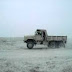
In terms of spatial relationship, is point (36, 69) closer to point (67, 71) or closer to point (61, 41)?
point (67, 71)

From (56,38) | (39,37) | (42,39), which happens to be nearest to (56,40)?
(56,38)

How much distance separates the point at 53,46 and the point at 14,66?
17153 millimetres

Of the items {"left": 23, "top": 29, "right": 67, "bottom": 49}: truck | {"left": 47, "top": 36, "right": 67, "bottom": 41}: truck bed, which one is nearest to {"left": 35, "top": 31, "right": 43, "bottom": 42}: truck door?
{"left": 23, "top": 29, "right": 67, "bottom": 49}: truck

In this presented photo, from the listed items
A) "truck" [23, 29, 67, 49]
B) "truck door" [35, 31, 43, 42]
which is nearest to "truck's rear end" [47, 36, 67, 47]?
"truck" [23, 29, 67, 49]

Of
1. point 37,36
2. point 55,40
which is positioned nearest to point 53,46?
point 55,40

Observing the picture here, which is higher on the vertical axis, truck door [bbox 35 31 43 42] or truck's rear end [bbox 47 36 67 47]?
truck door [bbox 35 31 43 42]

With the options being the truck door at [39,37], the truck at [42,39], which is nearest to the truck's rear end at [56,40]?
the truck at [42,39]

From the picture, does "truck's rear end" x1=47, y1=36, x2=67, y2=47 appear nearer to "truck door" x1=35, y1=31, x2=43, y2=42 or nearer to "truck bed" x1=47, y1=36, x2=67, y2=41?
"truck bed" x1=47, y1=36, x2=67, y2=41

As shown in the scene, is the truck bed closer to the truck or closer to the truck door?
the truck

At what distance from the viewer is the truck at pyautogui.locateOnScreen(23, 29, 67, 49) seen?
2914cm

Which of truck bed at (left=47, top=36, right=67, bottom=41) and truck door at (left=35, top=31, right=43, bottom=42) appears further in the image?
truck bed at (left=47, top=36, right=67, bottom=41)

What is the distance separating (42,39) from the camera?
29.2 metres

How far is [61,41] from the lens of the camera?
29.8m

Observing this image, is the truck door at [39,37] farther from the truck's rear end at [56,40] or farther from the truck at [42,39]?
the truck's rear end at [56,40]
